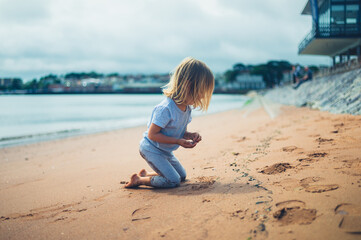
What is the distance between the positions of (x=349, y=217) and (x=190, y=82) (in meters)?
1.58

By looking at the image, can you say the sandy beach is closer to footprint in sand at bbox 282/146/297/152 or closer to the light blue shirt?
footprint in sand at bbox 282/146/297/152

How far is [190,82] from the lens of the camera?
93.8 inches

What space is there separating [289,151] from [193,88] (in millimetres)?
1469

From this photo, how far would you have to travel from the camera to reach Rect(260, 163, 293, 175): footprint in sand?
7.62ft

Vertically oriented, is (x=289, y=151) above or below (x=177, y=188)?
above

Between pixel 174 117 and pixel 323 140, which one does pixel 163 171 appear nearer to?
pixel 174 117

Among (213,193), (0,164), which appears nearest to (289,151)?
(213,193)

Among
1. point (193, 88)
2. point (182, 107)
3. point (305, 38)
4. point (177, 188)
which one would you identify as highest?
point (305, 38)

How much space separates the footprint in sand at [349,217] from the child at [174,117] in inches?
47.0

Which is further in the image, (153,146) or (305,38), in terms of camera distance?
(305,38)

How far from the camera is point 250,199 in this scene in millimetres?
1789

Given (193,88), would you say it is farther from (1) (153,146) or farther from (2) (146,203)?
(2) (146,203)

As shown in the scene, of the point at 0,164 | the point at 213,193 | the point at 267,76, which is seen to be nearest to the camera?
the point at 213,193

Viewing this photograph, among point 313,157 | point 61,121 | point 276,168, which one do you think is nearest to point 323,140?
point 313,157
